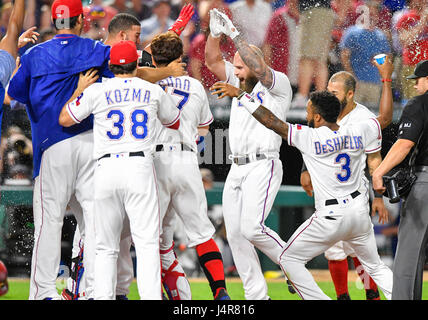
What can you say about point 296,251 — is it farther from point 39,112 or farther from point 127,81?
point 39,112

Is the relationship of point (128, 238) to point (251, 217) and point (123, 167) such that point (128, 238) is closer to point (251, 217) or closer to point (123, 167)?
point (123, 167)

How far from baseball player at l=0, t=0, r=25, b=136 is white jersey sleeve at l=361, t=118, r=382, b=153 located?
252 centimetres

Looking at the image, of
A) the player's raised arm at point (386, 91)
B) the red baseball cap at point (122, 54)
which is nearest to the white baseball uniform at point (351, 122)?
the player's raised arm at point (386, 91)

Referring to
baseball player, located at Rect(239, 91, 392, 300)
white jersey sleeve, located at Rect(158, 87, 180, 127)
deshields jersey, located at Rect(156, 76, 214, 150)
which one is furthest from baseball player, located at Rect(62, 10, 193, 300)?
baseball player, located at Rect(239, 91, 392, 300)

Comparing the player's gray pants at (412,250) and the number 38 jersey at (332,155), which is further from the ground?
the number 38 jersey at (332,155)

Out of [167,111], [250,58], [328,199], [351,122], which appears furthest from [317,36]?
[167,111]

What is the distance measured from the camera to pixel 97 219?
4668mm

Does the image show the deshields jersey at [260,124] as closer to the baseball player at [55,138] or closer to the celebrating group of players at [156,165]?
the celebrating group of players at [156,165]

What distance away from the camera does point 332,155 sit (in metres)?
4.95

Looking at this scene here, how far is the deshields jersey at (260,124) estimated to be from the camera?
18.3 ft

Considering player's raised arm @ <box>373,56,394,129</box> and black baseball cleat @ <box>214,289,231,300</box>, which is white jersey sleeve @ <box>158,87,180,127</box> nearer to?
black baseball cleat @ <box>214,289,231,300</box>

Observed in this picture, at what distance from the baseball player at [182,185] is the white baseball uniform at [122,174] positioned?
20.0 inches

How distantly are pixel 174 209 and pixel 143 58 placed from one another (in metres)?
1.21

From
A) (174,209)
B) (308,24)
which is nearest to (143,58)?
(174,209)
